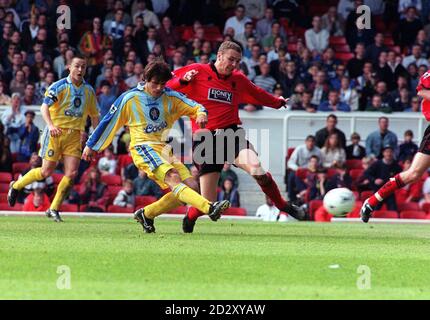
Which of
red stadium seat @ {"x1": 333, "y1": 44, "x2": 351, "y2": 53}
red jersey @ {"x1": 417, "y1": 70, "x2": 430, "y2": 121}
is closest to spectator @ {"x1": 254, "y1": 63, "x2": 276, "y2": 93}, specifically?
red stadium seat @ {"x1": 333, "y1": 44, "x2": 351, "y2": 53}

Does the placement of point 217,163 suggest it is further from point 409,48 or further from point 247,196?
point 409,48

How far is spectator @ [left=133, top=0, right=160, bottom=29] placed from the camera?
83.3 feet

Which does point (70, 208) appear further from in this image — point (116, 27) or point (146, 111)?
point (146, 111)

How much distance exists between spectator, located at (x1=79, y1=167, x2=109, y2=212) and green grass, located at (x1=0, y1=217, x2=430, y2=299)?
215 inches

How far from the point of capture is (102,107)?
22406 mm

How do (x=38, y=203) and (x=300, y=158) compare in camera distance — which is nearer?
(x=38, y=203)

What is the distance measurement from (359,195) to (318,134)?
152 cm

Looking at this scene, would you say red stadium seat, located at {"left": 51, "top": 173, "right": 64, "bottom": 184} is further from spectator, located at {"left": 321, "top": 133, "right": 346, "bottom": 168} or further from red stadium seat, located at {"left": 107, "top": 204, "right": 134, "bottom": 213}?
spectator, located at {"left": 321, "top": 133, "right": 346, "bottom": 168}

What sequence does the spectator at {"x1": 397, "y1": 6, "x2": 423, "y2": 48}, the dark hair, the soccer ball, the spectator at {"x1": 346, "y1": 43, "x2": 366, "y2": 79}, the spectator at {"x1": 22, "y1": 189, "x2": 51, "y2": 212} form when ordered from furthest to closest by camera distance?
the spectator at {"x1": 397, "y1": 6, "x2": 423, "y2": 48}, the spectator at {"x1": 346, "y1": 43, "x2": 366, "y2": 79}, the spectator at {"x1": 22, "y1": 189, "x2": 51, "y2": 212}, the soccer ball, the dark hair

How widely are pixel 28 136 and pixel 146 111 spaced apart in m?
8.87

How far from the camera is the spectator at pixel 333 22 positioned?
25.9 meters

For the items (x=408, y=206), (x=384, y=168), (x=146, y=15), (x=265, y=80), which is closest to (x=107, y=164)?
(x=265, y=80)

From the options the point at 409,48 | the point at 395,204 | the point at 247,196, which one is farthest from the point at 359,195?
the point at 409,48

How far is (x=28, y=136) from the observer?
71.5 ft
